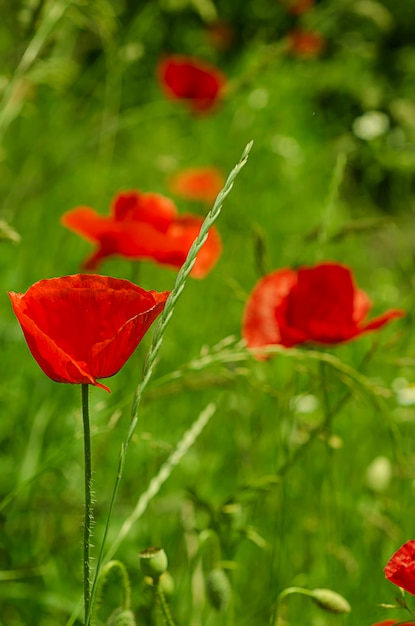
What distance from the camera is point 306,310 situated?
3.34 feet

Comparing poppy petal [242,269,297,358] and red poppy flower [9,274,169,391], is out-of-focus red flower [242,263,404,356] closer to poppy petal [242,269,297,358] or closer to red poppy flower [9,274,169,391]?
poppy petal [242,269,297,358]

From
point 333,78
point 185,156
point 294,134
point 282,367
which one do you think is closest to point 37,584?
point 282,367

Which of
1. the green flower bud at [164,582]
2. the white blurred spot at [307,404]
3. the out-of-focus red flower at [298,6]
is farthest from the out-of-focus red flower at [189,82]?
the green flower bud at [164,582]

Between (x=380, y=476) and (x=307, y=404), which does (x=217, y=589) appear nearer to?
(x=380, y=476)

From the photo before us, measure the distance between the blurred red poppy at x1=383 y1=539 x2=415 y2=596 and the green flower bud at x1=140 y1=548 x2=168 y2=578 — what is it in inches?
6.7

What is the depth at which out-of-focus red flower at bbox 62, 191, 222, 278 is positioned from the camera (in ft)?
3.88

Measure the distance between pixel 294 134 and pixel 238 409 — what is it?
10.5 feet

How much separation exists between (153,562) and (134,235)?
570mm

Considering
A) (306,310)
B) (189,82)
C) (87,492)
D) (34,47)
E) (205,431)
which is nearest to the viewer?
(87,492)

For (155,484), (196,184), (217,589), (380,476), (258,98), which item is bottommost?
(258,98)

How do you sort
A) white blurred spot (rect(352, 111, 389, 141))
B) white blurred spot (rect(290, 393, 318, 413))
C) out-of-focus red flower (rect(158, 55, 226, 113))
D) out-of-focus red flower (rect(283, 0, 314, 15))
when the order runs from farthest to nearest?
out-of-focus red flower (rect(283, 0, 314, 15))
white blurred spot (rect(352, 111, 389, 141))
out-of-focus red flower (rect(158, 55, 226, 113))
white blurred spot (rect(290, 393, 318, 413))

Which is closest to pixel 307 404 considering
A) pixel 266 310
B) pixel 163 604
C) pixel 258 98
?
pixel 266 310

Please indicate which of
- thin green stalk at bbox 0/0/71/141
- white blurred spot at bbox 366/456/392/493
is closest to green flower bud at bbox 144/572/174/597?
white blurred spot at bbox 366/456/392/493

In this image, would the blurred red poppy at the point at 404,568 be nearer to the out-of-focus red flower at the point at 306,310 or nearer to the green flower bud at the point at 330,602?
the green flower bud at the point at 330,602
